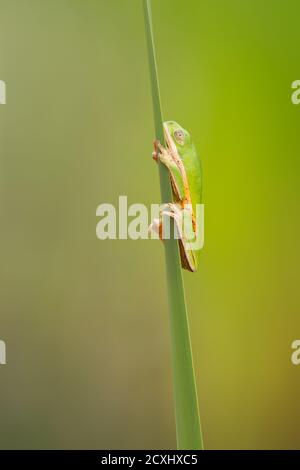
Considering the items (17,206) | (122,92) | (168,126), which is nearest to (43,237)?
(17,206)

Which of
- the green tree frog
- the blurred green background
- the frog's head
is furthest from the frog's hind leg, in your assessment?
the blurred green background

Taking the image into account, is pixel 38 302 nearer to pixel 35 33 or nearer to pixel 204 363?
pixel 204 363

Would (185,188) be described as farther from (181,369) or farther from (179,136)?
(181,369)

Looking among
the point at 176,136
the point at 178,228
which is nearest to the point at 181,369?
the point at 178,228

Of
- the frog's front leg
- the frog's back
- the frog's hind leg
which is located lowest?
the frog's hind leg

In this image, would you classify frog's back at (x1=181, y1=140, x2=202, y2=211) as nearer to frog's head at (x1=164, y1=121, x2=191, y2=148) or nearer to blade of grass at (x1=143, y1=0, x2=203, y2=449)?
frog's head at (x1=164, y1=121, x2=191, y2=148)
